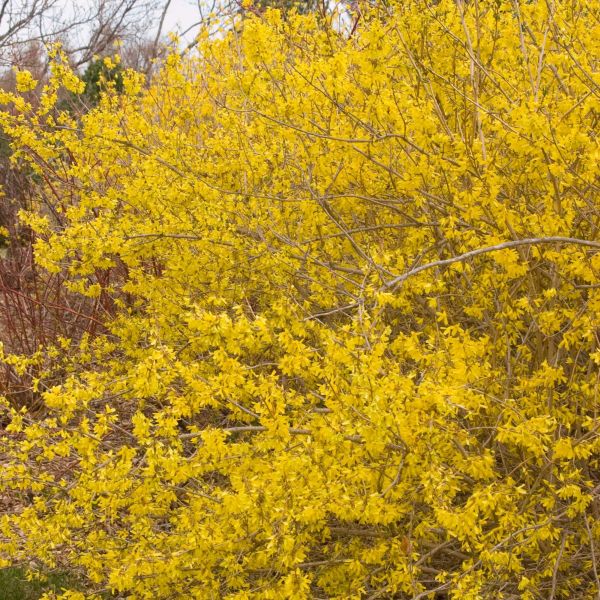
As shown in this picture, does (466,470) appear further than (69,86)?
No

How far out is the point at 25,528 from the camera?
11.4ft

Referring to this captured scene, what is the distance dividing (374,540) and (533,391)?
0.92 meters

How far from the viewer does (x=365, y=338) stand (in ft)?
9.02

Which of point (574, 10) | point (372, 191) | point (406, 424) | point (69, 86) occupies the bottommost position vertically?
point (406, 424)

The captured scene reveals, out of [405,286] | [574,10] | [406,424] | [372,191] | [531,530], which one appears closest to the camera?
[406,424]

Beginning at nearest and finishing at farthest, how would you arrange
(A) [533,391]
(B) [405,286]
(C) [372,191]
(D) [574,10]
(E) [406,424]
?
1. (E) [406,424]
2. (A) [533,391]
3. (B) [405,286]
4. (D) [574,10]
5. (C) [372,191]

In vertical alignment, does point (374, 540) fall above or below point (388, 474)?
below

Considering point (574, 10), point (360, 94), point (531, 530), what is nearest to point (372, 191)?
point (360, 94)

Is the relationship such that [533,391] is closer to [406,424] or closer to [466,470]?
[466,470]

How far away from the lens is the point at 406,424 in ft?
9.26

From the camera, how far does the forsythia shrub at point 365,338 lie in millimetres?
2889

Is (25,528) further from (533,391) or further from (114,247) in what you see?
(533,391)

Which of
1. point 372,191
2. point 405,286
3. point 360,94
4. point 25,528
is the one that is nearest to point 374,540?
point 405,286

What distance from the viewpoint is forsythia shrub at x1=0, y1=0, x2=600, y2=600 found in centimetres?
289
